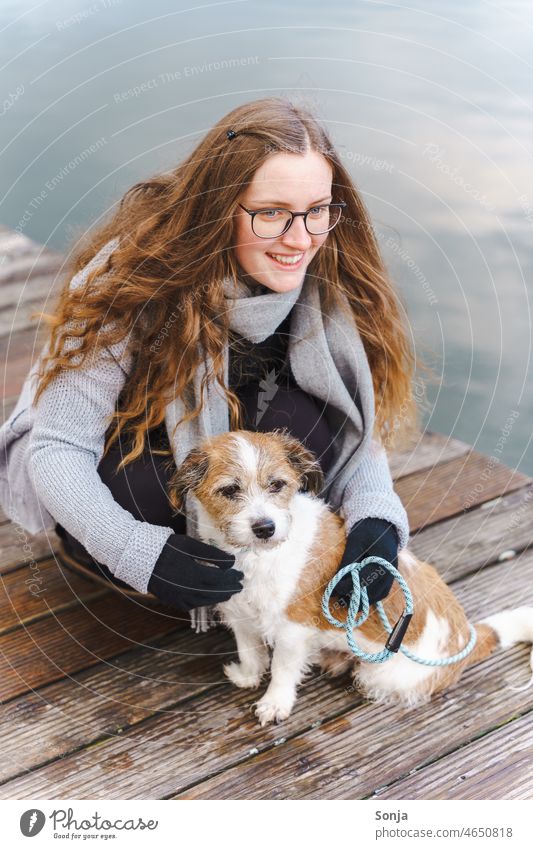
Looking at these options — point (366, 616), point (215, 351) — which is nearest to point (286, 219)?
point (215, 351)

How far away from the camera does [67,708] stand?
6.73ft

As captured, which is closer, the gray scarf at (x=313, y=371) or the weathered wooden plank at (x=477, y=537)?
the gray scarf at (x=313, y=371)

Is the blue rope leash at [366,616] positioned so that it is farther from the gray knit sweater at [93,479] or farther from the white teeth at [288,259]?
the white teeth at [288,259]

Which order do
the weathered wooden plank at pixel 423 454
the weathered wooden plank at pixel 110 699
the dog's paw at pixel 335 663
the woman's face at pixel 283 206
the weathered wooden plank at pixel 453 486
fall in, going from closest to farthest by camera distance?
the woman's face at pixel 283 206 < the weathered wooden plank at pixel 110 699 < the dog's paw at pixel 335 663 < the weathered wooden plank at pixel 453 486 < the weathered wooden plank at pixel 423 454

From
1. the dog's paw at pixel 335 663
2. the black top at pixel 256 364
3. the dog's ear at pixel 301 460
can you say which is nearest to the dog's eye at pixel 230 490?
the dog's ear at pixel 301 460

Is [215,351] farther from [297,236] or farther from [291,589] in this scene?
[291,589]

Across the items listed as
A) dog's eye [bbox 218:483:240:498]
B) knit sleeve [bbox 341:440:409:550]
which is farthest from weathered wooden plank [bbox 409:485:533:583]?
dog's eye [bbox 218:483:240:498]

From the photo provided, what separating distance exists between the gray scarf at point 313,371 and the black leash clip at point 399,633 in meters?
0.35

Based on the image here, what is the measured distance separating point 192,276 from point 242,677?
41.2 inches

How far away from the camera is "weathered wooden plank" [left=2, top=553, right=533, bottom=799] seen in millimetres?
1854

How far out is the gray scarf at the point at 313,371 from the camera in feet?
6.22

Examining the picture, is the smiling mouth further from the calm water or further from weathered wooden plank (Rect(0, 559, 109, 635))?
weathered wooden plank (Rect(0, 559, 109, 635))

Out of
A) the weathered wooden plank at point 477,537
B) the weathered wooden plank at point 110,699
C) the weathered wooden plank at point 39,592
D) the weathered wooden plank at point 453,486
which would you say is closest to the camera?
the weathered wooden plank at point 110,699
